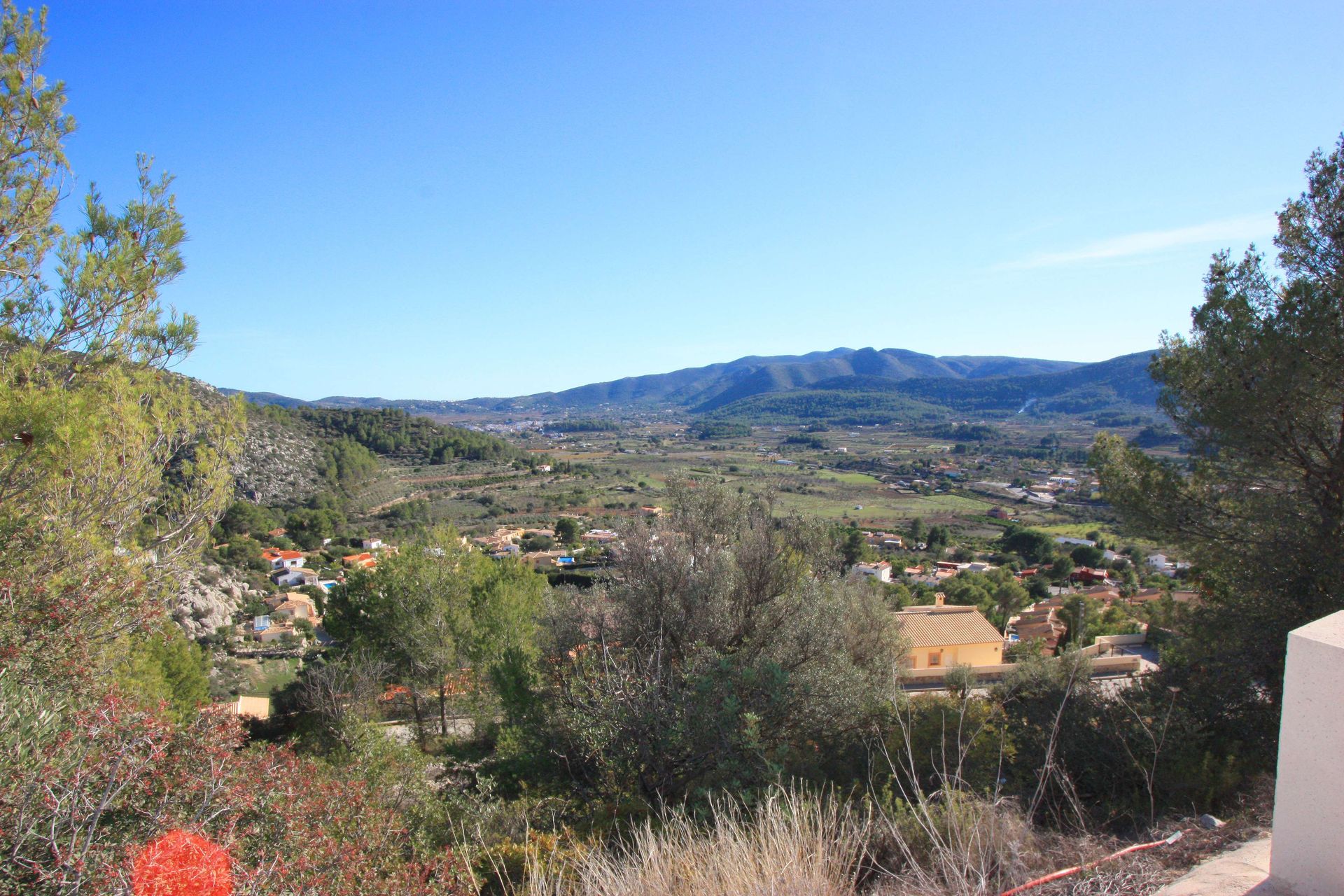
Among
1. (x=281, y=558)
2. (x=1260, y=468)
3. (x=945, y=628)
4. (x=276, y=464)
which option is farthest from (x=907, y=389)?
(x=1260, y=468)

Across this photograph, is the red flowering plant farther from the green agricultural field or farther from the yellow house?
the green agricultural field

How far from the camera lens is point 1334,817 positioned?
238 cm

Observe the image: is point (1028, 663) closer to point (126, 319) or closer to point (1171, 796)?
point (1171, 796)

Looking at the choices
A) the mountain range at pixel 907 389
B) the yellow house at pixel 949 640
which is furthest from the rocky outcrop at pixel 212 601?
the mountain range at pixel 907 389

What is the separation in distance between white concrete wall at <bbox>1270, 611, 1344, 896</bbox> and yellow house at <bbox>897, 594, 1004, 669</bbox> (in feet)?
34.6

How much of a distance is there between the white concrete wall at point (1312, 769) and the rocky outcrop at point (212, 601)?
21.5 metres

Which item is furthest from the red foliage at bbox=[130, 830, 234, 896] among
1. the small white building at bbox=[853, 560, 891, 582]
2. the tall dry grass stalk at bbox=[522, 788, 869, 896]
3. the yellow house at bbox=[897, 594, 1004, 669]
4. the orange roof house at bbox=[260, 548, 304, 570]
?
the orange roof house at bbox=[260, 548, 304, 570]

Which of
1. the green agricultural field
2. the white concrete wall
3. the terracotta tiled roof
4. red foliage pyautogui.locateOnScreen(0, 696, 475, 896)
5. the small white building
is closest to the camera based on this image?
the white concrete wall

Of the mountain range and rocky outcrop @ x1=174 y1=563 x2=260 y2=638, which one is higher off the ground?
the mountain range

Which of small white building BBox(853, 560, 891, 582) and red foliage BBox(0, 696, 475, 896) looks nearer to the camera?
red foliage BBox(0, 696, 475, 896)

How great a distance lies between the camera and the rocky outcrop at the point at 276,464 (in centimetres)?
3806

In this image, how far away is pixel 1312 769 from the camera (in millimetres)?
2430

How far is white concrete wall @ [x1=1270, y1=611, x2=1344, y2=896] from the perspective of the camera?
236 cm

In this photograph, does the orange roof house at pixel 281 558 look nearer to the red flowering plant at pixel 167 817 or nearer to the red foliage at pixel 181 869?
the red flowering plant at pixel 167 817
